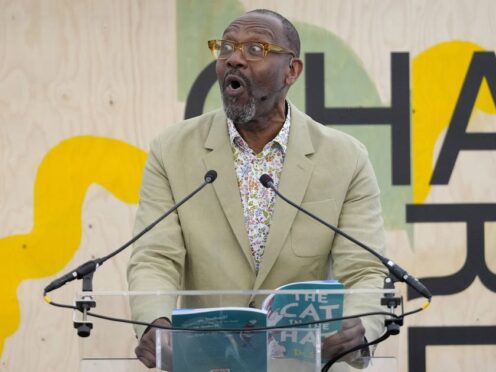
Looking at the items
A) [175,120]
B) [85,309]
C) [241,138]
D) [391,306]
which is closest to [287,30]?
[241,138]

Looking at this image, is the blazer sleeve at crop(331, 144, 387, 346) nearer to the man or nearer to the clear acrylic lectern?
the man

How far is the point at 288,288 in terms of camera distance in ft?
10.1

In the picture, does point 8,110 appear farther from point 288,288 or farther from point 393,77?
point 288,288

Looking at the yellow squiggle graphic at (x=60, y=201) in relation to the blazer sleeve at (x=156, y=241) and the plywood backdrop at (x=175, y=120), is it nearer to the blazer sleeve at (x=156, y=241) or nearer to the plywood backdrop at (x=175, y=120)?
the plywood backdrop at (x=175, y=120)

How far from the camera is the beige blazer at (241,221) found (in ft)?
12.1

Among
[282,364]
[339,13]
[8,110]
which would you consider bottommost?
[282,364]

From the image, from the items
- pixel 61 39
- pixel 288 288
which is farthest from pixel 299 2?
pixel 288 288

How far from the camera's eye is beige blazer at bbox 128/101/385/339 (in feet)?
12.1

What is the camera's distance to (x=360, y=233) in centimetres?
372

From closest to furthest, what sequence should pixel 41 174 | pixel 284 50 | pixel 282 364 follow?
pixel 282 364
pixel 284 50
pixel 41 174

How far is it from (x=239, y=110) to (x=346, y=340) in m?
1.00

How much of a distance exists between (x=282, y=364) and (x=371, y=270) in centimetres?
77

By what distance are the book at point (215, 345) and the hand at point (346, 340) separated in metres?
0.21

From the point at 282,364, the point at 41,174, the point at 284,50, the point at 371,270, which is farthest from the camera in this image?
the point at 41,174
